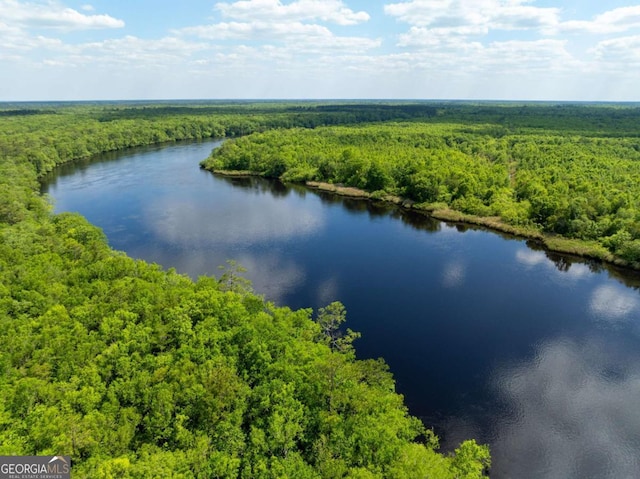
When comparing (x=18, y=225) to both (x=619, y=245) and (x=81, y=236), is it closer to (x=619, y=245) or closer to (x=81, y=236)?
(x=81, y=236)

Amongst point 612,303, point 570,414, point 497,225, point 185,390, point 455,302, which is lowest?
point 570,414

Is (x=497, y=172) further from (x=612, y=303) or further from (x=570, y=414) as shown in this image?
(x=570, y=414)

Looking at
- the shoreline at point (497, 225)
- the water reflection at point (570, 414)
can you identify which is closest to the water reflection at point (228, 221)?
the shoreline at point (497, 225)

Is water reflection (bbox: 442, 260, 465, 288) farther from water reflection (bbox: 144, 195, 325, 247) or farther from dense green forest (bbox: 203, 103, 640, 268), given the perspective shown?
water reflection (bbox: 144, 195, 325, 247)

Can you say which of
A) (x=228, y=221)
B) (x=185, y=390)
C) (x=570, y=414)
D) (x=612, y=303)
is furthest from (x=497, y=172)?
(x=185, y=390)

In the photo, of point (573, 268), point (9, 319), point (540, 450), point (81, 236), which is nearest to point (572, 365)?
point (540, 450)

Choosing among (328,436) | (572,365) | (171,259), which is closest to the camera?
(328,436)
